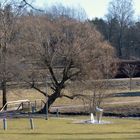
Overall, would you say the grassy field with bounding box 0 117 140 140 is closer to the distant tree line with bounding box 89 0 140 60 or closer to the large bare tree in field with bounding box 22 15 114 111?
the large bare tree in field with bounding box 22 15 114 111

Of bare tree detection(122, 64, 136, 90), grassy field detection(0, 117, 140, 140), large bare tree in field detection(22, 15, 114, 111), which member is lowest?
grassy field detection(0, 117, 140, 140)

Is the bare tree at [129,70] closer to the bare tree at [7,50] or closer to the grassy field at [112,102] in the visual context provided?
the grassy field at [112,102]

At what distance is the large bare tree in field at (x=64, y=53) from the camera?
46969 millimetres

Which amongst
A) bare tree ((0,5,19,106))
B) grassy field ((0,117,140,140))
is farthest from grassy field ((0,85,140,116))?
grassy field ((0,117,140,140))

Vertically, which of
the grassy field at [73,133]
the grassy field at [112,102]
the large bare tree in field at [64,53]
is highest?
the large bare tree in field at [64,53]

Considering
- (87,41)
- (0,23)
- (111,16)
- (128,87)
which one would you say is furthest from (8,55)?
(111,16)

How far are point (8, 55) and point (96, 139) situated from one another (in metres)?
29.2

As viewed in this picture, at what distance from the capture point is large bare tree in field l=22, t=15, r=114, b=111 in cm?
4697

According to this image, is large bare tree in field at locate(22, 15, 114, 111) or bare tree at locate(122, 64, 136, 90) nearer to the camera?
large bare tree in field at locate(22, 15, 114, 111)

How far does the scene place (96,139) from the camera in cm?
2111

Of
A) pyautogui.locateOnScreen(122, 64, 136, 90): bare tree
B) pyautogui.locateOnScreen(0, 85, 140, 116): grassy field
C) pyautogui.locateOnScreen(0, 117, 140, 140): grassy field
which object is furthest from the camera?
pyautogui.locateOnScreen(122, 64, 136, 90): bare tree

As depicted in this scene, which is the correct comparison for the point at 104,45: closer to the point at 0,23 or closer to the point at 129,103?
the point at 129,103

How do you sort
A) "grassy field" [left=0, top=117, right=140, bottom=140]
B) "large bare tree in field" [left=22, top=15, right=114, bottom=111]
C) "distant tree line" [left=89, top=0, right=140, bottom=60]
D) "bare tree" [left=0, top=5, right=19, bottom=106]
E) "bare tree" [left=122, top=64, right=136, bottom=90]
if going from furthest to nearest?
"distant tree line" [left=89, top=0, right=140, bottom=60] → "bare tree" [left=122, top=64, right=136, bottom=90] → "bare tree" [left=0, top=5, right=19, bottom=106] → "large bare tree in field" [left=22, top=15, right=114, bottom=111] → "grassy field" [left=0, top=117, right=140, bottom=140]

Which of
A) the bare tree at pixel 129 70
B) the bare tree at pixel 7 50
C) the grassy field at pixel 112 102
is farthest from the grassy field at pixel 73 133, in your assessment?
the bare tree at pixel 129 70
